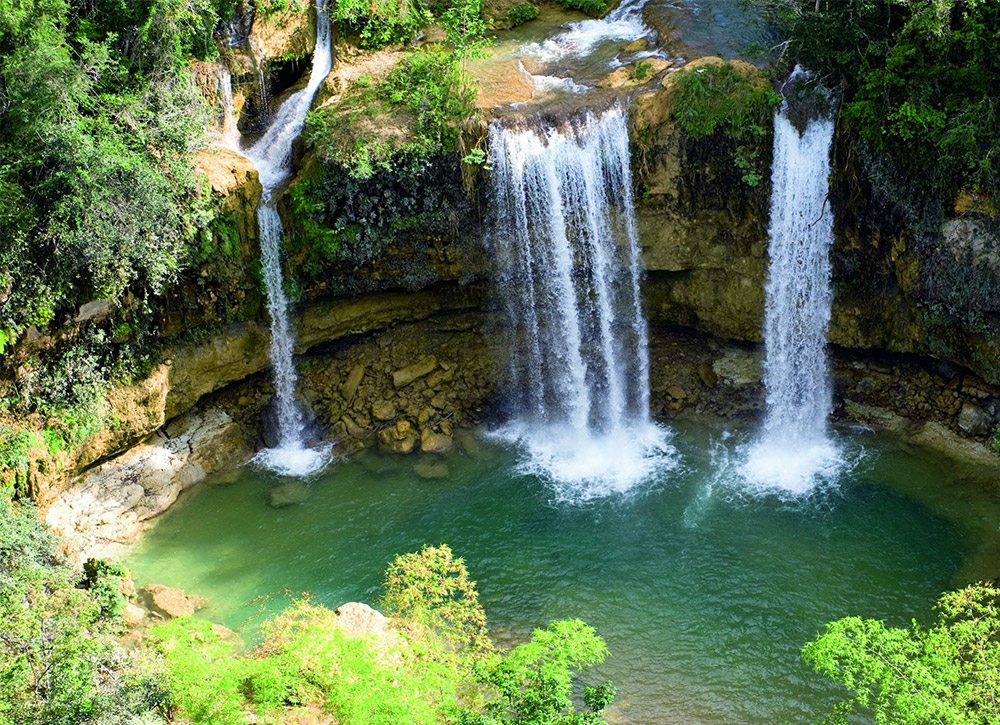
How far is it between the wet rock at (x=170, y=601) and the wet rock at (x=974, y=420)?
1824 cm

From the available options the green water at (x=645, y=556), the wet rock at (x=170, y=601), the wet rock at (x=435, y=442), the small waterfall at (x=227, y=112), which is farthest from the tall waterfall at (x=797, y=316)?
the small waterfall at (x=227, y=112)

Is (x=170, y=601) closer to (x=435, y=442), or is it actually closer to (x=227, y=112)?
(x=435, y=442)

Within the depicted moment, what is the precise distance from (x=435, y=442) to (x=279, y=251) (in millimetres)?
6382

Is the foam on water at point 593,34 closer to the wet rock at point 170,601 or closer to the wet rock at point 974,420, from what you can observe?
the wet rock at point 974,420

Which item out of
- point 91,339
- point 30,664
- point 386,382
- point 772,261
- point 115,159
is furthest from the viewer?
point 386,382

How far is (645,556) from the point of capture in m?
19.1

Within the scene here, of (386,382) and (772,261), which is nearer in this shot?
(772,261)

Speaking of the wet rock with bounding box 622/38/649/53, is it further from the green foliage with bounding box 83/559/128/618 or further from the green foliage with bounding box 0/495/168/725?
the green foliage with bounding box 0/495/168/725

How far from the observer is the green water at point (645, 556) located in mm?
16266

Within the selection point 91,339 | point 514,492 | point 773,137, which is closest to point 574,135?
point 773,137

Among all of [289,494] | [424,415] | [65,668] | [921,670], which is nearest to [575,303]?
[424,415]

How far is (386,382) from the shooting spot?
79.4 feet

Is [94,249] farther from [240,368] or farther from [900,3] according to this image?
[900,3]

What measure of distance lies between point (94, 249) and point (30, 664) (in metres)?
9.26
